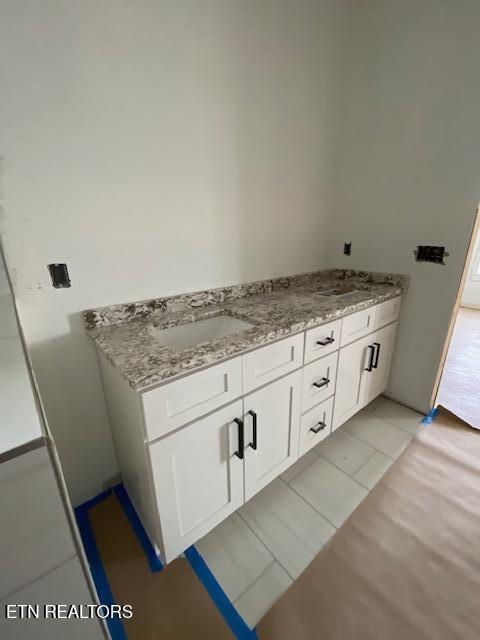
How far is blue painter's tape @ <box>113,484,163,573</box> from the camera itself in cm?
110

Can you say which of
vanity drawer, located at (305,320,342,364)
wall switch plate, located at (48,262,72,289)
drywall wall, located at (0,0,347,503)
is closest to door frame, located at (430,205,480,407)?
vanity drawer, located at (305,320,342,364)

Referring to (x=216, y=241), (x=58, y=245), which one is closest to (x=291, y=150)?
(x=216, y=241)

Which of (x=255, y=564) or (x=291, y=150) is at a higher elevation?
(x=291, y=150)

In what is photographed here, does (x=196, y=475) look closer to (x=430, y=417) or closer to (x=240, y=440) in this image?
(x=240, y=440)

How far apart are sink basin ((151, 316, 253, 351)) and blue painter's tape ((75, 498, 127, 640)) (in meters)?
0.82

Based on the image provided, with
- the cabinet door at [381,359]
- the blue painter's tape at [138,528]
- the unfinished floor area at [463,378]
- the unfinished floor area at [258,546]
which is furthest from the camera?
the unfinished floor area at [463,378]

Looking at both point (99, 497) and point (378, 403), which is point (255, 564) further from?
point (378, 403)

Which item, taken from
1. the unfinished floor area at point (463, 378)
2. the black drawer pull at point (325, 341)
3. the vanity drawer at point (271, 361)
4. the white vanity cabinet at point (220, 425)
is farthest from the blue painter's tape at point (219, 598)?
the unfinished floor area at point (463, 378)

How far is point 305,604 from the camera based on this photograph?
98cm

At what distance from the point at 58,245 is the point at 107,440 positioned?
88 cm

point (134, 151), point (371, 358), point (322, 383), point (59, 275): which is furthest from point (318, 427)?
point (134, 151)

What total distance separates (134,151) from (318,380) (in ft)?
4.13

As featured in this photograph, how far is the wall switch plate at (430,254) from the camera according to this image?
160cm

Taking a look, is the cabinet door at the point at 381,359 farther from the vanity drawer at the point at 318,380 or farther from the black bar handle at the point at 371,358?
the vanity drawer at the point at 318,380
